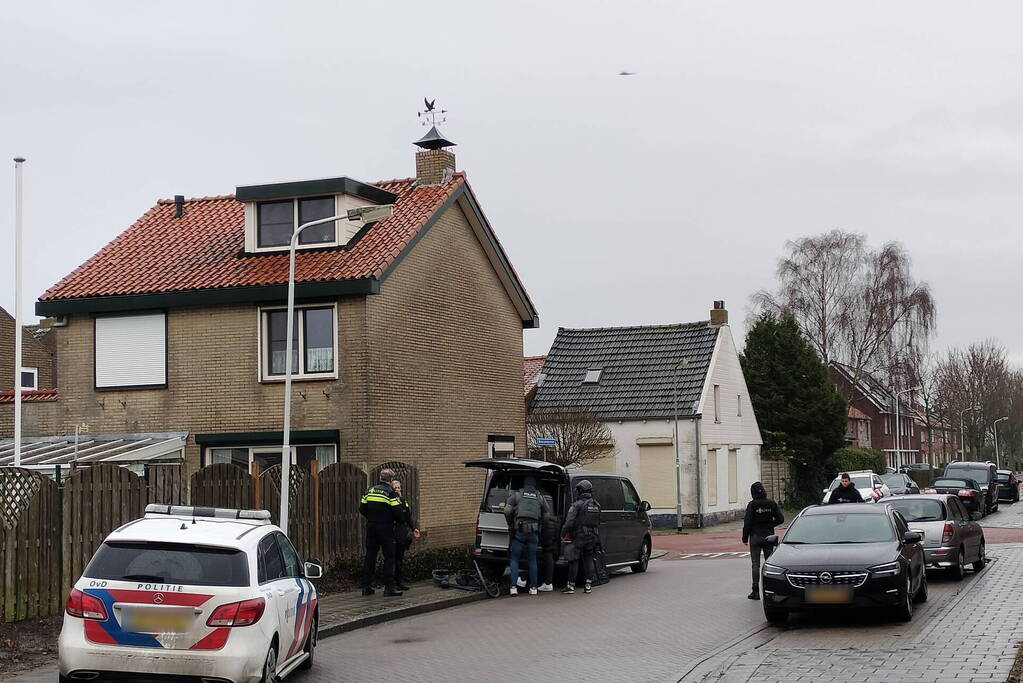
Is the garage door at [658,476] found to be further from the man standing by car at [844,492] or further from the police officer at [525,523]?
the police officer at [525,523]

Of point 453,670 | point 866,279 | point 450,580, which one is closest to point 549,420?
point 450,580

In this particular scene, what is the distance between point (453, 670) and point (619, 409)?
2926 centimetres

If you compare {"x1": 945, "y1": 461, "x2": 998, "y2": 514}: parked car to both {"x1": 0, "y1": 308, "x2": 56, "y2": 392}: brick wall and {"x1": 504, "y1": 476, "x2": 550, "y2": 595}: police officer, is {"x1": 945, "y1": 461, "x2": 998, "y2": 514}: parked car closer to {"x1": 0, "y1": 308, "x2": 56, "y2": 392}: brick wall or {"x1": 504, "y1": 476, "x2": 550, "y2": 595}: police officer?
{"x1": 504, "y1": 476, "x2": 550, "y2": 595}: police officer

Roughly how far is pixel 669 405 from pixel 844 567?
25.9 metres

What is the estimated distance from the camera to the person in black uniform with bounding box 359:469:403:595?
18.4m

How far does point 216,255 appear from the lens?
25.9 m

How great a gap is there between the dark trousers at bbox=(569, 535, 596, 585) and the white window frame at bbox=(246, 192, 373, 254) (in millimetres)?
8219

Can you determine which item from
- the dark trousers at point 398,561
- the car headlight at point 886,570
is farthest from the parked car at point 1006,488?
the car headlight at point 886,570

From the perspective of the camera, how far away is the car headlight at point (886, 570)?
48.1ft

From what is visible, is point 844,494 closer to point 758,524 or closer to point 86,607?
point 758,524

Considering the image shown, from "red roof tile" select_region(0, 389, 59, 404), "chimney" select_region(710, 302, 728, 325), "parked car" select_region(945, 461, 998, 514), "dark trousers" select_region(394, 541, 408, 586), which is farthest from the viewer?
"parked car" select_region(945, 461, 998, 514)

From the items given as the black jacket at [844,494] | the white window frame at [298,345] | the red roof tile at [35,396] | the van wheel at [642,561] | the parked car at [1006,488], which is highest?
the white window frame at [298,345]

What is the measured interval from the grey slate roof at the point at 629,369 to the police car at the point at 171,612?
101 ft

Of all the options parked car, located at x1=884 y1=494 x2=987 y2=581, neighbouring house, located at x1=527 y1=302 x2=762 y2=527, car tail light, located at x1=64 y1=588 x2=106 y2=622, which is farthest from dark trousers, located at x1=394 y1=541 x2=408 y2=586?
neighbouring house, located at x1=527 y1=302 x2=762 y2=527
